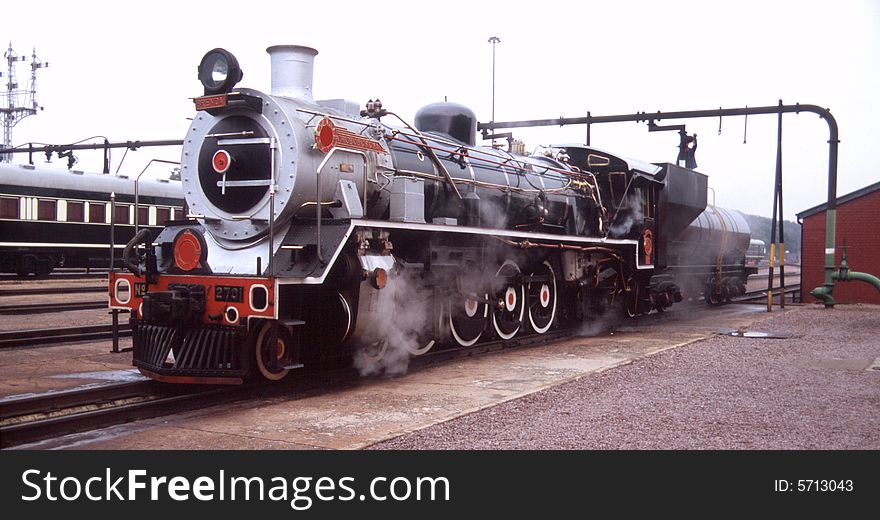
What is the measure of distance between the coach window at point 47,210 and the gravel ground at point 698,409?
67.8ft

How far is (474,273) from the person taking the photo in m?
10.6

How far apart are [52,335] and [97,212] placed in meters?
15.5

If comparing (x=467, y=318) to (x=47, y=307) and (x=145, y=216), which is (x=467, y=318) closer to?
(x=47, y=307)

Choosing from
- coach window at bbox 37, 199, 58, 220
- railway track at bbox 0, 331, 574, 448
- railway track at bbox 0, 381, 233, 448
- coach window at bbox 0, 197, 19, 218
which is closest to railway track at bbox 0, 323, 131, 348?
railway track at bbox 0, 331, 574, 448

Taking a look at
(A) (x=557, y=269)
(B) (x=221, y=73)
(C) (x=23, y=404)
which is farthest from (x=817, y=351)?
(C) (x=23, y=404)

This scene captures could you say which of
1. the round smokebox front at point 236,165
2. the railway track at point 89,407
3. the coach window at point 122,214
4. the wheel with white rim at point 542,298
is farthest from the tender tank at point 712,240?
the coach window at point 122,214

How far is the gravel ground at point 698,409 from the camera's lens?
19.0 feet

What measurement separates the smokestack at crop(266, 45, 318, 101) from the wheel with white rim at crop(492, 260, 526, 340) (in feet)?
13.1

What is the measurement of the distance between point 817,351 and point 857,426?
5183mm

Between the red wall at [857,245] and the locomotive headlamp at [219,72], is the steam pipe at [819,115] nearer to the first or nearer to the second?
the red wall at [857,245]

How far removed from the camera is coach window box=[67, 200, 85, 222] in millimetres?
24922

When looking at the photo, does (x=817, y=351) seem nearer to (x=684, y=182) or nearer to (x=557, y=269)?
(x=557, y=269)

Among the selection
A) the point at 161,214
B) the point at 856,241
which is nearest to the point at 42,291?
the point at 161,214

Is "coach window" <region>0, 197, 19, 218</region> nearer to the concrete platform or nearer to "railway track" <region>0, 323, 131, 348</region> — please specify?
"railway track" <region>0, 323, 131, 348</region>
